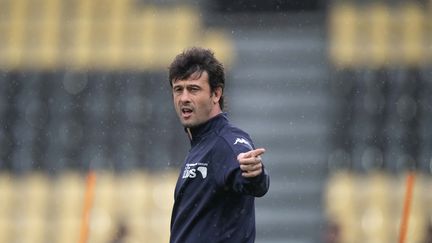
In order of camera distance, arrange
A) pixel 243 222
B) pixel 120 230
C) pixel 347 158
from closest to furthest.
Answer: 1. pixel 243 222
2. pixel 120 230
3. pixel 347 158

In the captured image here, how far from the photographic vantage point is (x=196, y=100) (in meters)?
4.78

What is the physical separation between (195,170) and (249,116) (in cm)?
766

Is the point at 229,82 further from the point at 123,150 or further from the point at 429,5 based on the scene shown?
the point at 429,5

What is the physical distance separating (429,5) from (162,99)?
3.12 meters

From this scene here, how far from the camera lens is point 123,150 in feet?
39.2

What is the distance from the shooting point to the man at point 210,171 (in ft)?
14.6

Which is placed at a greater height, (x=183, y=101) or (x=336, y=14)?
(x=336, y=14)

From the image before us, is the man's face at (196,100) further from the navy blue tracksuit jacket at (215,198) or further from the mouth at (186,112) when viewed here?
the navy blue tracksuit jacket at (215,198)

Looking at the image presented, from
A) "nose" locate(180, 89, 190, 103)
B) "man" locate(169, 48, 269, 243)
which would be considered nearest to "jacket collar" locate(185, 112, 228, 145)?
"man" locate(169, 48, 269, 243)

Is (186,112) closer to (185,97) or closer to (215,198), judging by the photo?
(185,97)

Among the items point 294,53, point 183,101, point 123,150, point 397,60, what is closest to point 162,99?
point 123,150

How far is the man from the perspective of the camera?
14.6 ft

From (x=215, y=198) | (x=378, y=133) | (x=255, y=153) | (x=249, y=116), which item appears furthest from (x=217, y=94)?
(x=249, y=116)

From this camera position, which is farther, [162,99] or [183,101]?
[162,99]
